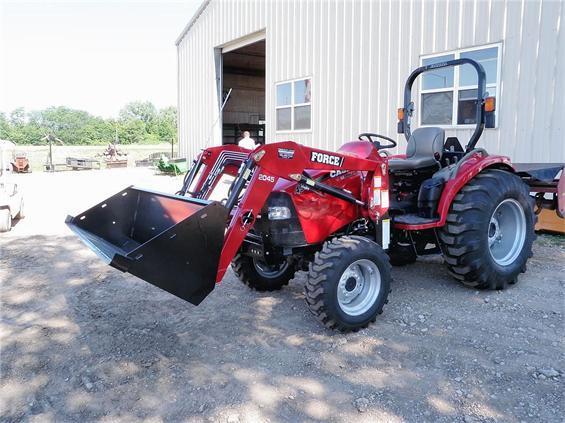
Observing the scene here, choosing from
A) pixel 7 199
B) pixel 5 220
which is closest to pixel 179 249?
pixel 5 220

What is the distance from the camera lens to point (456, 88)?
8.09 meters

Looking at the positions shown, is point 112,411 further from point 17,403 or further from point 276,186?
point 276,186

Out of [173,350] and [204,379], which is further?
[173,350]

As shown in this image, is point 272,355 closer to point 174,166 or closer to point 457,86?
point 457,86

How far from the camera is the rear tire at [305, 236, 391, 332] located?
11.5 ft

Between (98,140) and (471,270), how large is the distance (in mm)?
59307

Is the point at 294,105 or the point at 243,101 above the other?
the point at 243,101

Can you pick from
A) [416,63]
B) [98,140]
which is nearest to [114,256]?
[416,63]

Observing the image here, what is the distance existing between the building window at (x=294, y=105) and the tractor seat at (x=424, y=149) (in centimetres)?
663

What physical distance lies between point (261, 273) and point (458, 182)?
1.96 metres

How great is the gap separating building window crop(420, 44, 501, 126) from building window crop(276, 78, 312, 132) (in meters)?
3.38

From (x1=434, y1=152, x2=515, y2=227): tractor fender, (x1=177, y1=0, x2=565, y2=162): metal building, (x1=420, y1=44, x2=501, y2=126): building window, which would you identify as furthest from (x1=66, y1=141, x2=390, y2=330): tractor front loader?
(x1=420, y1=44, x2=501, y2=126): building window

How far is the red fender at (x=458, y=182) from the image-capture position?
14.0 feet

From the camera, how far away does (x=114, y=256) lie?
2.98m
